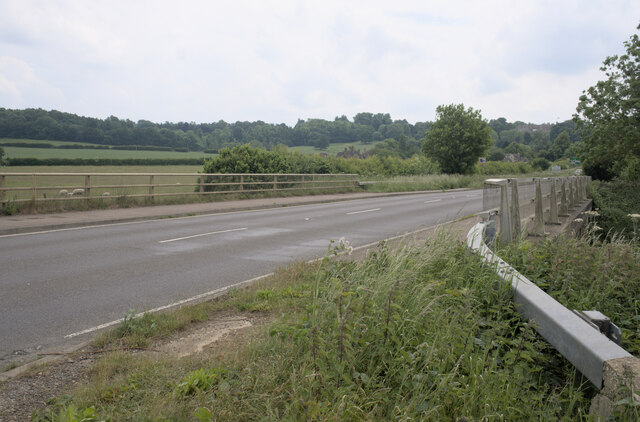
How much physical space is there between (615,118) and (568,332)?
3970cm

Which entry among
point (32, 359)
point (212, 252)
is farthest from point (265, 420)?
point (212, 252)

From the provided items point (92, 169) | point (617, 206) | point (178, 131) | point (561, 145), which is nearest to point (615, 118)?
point (617, 206)

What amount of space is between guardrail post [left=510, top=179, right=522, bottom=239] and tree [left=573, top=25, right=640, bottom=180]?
3142 centimetres

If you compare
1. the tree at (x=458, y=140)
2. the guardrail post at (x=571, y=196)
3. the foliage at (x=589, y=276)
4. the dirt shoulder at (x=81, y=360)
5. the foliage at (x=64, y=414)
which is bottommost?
the dirt shoulder at (x=81, y=360)

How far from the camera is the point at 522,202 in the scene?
343 inches

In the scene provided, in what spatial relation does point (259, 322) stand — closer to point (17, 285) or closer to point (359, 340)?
point (359, 340)

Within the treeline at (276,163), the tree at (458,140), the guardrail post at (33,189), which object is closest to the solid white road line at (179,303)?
the guardrail post at (33,189)

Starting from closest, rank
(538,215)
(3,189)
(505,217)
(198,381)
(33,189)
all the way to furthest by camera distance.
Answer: (198,381)
(505,217)
(538,215)
(3,189)
(33,189)

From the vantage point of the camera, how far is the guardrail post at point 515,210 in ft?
25.3

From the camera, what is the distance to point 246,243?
37.0ft

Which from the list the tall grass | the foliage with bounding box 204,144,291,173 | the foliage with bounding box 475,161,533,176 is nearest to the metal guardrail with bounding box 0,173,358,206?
the foliage with bounding box 204,144,291,173

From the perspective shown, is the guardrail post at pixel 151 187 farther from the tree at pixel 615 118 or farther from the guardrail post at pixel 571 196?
the tree at pixel 615 118

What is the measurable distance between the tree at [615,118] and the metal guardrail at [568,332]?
35.3 m

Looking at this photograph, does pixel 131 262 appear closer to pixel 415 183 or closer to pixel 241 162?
pixel 241 162
